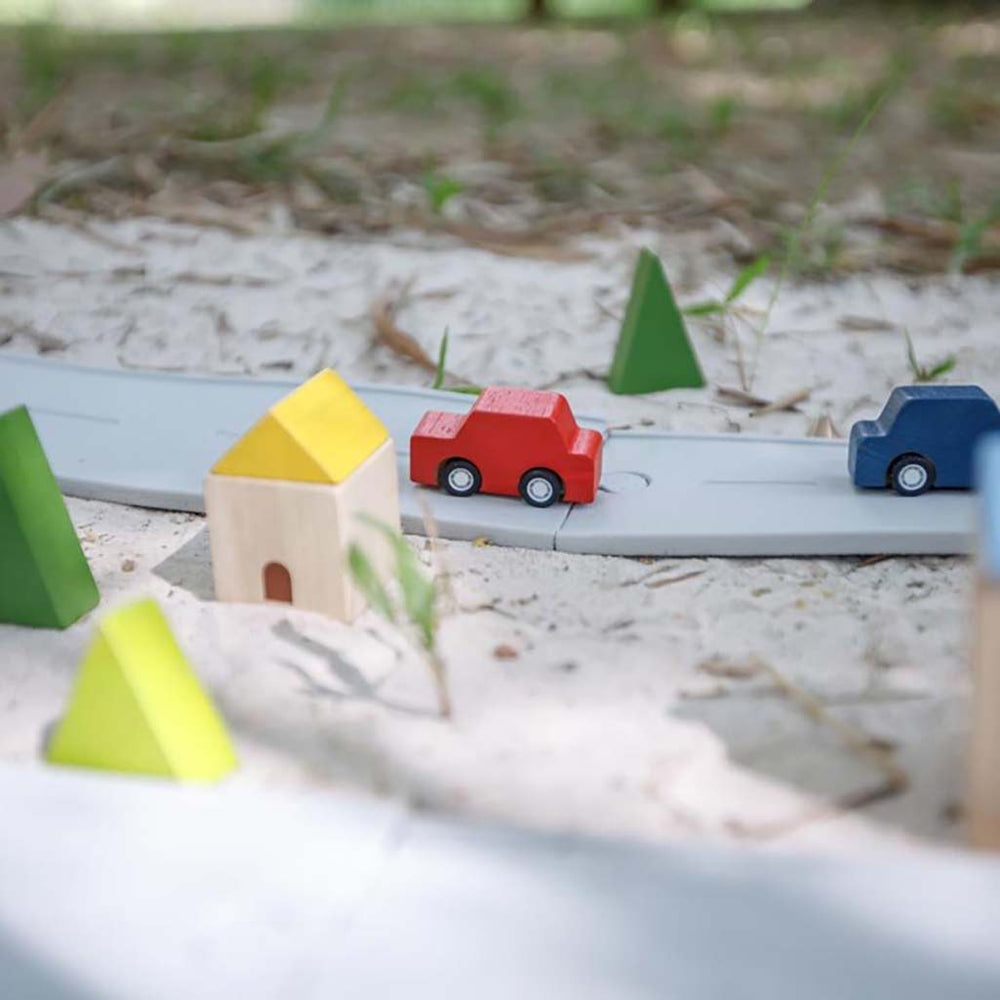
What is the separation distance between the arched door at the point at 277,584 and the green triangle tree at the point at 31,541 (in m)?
0.18

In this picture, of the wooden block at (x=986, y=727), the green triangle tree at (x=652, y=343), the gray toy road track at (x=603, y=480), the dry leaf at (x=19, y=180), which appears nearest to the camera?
the wooden block at (x=986, y=727)

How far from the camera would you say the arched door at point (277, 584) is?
127 cm

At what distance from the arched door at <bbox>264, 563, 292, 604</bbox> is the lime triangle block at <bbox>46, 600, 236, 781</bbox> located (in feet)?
0.77

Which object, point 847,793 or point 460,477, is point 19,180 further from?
point 847,793

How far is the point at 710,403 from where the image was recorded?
72.9 inches

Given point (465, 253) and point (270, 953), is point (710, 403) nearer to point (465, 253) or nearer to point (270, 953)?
point (465, 253)

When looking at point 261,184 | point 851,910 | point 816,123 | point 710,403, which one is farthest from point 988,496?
point 816,123

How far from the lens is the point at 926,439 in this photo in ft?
4.75

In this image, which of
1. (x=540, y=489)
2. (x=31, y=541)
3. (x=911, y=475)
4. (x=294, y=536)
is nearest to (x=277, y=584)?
(x=294, y=536)

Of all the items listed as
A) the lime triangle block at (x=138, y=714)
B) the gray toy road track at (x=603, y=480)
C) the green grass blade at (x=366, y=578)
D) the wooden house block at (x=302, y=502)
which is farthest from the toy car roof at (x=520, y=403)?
the lime triangle block at (x=138, y=714)

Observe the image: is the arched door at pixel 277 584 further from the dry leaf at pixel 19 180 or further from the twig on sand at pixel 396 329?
the dry leaf at pixel 19 180

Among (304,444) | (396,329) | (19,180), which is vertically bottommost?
(396,329)

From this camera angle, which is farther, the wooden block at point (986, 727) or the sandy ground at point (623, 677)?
the sandy ground at point (623, 677)

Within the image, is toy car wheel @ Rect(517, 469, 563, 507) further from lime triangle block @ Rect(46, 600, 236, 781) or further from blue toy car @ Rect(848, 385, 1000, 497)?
lime triangle block @ Rect(46, 600, 236, 781)
